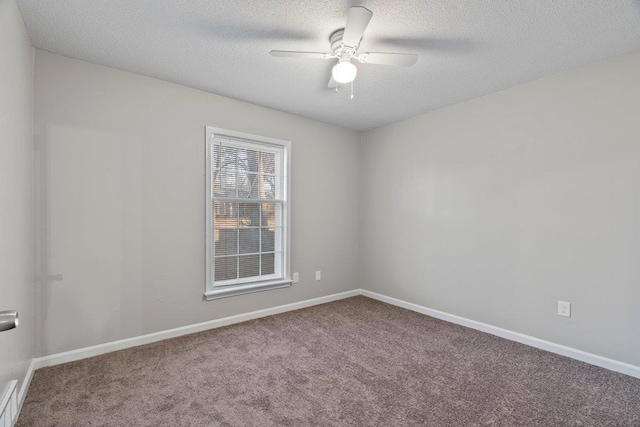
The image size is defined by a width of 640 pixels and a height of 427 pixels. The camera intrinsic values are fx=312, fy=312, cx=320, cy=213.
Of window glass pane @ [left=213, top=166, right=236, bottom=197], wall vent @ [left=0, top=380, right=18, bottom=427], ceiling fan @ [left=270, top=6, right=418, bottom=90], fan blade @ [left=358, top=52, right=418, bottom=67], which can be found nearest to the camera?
wall vent @ [left=0, top=380, right=18, bottom=427]

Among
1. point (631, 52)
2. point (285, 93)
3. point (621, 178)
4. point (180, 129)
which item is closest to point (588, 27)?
Answer: point (631, 52)

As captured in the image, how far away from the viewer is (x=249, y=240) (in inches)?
139

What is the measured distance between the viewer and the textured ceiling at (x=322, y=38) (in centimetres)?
188

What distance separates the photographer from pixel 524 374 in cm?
231

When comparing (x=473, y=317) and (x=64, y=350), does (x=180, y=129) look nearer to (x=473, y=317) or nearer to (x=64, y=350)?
(x=64, y=350)

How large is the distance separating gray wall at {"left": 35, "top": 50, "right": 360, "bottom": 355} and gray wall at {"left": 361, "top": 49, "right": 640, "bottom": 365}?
1.87 m

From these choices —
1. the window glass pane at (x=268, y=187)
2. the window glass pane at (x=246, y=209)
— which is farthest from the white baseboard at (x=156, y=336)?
the window glass pane at (x=268, y=187)

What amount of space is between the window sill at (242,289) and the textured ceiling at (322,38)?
2.03m

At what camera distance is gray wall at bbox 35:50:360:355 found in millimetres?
2396

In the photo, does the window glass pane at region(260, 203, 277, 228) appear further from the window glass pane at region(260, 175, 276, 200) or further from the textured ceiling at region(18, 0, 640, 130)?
the textured ceiling at region(18, 0, 640, 130)

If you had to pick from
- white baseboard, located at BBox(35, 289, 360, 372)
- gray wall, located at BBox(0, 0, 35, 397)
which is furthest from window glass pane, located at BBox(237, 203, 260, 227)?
gray wall, located at BBox(0, 0, 35, 397)

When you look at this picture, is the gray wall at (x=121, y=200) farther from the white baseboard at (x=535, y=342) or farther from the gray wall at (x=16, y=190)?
the white baseboard at (x=535, y=342)

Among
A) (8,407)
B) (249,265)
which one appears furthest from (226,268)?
(8,407)

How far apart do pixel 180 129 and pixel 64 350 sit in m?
2.07
